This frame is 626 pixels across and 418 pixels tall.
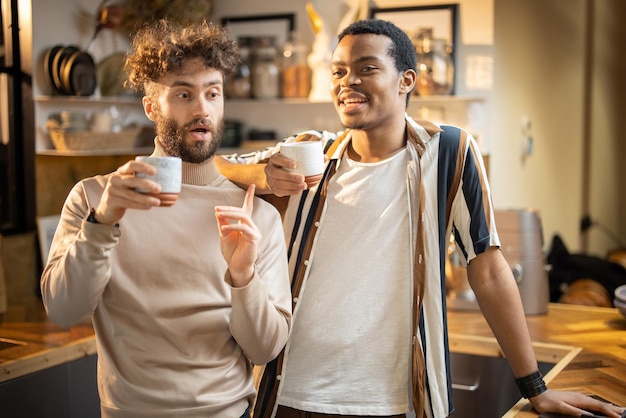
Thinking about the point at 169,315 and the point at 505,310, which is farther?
the point at 505,310

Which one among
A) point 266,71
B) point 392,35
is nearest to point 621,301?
point 392,35

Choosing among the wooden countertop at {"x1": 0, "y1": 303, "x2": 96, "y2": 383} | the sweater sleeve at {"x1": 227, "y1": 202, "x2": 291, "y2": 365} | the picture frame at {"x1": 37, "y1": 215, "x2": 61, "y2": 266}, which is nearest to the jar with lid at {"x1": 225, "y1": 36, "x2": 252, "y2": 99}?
the picture frame at {"x1": 37, "y1": 215, "x2": 61, "y2": 266}

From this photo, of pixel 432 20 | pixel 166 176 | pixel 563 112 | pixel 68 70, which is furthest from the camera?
pixel 563 112

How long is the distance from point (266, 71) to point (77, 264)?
2.75 metres

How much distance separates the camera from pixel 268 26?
13.9 ft

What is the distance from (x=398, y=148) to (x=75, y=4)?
2.21 m

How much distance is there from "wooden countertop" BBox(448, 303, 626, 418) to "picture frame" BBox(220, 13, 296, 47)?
68.5 inches

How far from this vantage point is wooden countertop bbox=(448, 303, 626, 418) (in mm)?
2285

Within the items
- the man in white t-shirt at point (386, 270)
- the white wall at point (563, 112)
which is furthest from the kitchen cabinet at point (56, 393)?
the white wall at point (563, 112)

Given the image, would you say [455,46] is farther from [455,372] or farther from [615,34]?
[615,34]

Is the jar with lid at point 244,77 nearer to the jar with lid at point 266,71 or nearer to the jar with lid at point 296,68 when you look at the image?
the jar with lid at point 266,71

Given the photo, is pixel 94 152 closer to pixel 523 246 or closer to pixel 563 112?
pixel 523 246

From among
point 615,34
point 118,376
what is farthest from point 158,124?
point 615,34

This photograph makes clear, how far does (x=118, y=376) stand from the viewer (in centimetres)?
167
